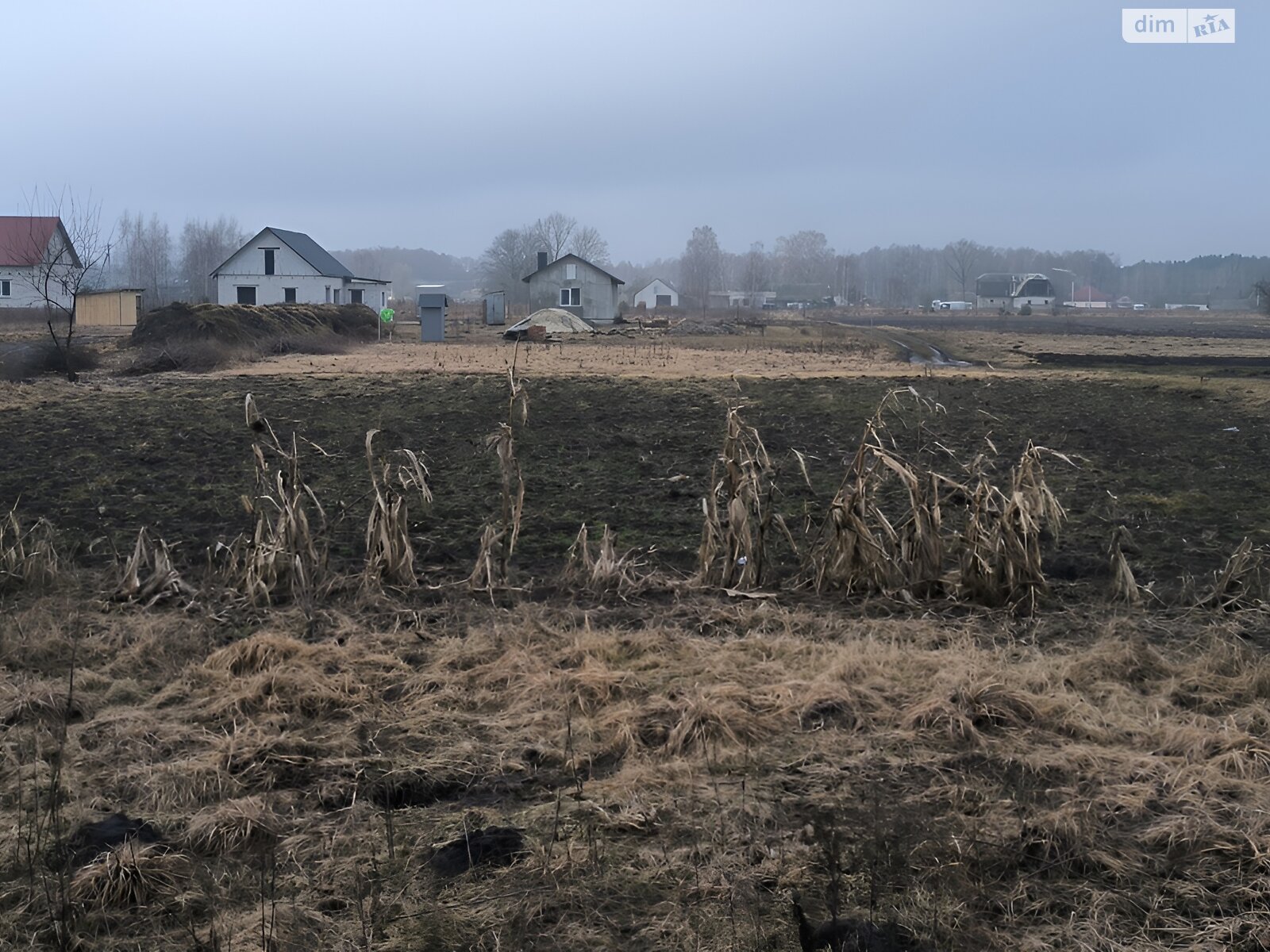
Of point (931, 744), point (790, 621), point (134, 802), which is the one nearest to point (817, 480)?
point (790, 621)

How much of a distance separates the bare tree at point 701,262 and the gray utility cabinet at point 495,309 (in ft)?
233

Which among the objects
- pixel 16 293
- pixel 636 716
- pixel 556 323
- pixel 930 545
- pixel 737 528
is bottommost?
pixel 636 716

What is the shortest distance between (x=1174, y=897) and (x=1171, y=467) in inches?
352

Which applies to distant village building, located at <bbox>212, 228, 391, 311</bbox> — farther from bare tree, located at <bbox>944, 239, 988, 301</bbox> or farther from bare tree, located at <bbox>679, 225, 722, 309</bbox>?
bare tree, located at <bbox>944, 239, 988, 301</bbox>

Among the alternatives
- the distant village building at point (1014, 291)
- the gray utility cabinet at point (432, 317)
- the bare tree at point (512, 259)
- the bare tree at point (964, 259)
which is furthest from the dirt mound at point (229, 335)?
the bare tree at point (964, 259)

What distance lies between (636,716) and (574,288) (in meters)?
57.8

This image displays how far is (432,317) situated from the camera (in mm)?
40000

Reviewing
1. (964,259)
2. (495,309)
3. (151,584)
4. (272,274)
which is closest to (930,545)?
(151,584)

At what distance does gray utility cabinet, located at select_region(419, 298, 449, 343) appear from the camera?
1542 inches

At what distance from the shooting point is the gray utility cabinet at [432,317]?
3916cm

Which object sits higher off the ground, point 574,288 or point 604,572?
point 574,288

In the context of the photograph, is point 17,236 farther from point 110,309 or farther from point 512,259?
point 512,259

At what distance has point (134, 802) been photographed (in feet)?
14.5

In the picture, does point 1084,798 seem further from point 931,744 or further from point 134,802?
point 134,802
